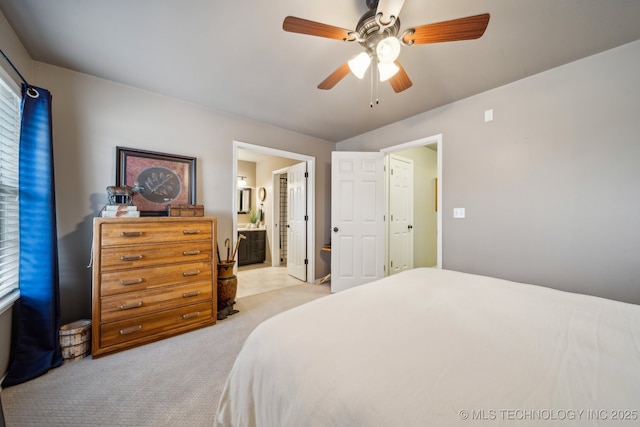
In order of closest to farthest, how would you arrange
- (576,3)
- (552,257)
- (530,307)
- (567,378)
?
1. (567,378)
2. (530,307)
3. (576,3)
4. (552,257)

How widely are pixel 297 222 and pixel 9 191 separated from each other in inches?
125

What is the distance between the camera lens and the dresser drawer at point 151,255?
1.87 metres

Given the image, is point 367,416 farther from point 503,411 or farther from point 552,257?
point 552,257

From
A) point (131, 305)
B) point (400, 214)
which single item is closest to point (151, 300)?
point (131, 305)

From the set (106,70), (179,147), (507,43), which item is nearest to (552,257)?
(507,43)

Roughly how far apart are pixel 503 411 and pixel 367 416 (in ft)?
1.04

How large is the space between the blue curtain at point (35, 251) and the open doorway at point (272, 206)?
161 cm

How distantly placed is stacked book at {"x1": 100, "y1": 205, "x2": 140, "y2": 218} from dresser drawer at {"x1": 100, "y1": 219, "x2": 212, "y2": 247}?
0.50 ft

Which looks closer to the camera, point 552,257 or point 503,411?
point 503,411

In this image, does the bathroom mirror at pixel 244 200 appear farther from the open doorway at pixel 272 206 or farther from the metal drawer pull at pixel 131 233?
the metal drawer pull at pixel 131 233

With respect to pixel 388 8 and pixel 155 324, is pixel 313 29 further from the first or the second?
pixel 155 324

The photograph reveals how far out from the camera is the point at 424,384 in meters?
0.62

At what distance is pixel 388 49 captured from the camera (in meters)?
1.31

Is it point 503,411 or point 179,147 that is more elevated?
point 179,147
